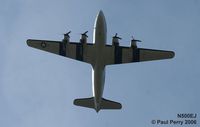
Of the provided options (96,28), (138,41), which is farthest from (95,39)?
(138,41)

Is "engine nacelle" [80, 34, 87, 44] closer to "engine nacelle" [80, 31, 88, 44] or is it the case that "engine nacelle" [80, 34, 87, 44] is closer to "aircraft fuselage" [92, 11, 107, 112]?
"engine nacelle" [80, 31, 88, 44]

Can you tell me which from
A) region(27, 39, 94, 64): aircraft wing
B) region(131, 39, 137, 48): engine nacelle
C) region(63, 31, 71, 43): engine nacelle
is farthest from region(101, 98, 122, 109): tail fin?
region(63, 31, 71, 43): engine nacelle

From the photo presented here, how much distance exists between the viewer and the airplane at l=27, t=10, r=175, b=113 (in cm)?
7962

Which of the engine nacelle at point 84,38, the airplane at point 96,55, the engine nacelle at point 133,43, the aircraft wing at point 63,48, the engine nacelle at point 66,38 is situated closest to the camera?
the airplane at point 96,55

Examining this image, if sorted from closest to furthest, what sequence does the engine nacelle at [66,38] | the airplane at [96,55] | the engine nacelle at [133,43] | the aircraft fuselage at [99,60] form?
the aircraft fuselage at [99,60] < the airplane at [96,55] < the engine nacelle at [66,38] < the engine nacelle at [133,43]

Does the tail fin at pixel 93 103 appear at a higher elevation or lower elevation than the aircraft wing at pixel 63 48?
lower

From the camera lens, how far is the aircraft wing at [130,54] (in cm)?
8131

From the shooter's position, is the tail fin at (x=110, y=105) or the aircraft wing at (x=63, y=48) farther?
the tail fin at (x=110, y=105)

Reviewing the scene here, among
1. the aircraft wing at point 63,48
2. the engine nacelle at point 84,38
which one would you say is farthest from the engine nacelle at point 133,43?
the aircraft wing at point 63,48

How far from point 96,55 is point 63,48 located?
6.07 metres

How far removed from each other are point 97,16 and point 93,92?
40.4ft

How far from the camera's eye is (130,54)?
8212 cm

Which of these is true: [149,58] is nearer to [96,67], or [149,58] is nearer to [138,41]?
[138,41]

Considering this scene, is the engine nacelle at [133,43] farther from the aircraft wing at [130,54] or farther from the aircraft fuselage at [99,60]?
the aircraft fuselage at [99,60]
